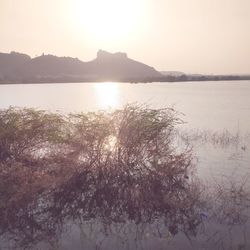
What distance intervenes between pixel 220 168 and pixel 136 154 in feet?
21.5

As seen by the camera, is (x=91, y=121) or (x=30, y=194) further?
(x=91, y=121)

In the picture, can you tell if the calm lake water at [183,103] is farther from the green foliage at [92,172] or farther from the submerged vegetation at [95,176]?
the submerged vegetation at [95,176]

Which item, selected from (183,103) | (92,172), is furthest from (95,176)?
(183,103)

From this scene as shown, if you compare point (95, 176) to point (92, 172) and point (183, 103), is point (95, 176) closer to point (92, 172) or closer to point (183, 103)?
point (92, 172)

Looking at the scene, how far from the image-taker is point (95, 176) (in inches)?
617

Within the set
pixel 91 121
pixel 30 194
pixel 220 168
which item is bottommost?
pixel 220 168

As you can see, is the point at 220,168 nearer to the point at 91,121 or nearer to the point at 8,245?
the point at 91,121

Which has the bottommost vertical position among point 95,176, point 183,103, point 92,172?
point 183,103

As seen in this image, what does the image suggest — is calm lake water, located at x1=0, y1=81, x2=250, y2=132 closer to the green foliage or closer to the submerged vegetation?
the green foliage

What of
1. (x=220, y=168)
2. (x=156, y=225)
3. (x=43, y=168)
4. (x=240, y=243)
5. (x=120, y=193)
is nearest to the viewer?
(x=240, y=243)

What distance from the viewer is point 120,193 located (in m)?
15.0

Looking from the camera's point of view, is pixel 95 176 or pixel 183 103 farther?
pixel 183 103

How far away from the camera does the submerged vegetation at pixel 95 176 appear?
13.6 m

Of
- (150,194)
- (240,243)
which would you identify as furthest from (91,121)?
(240,243)
